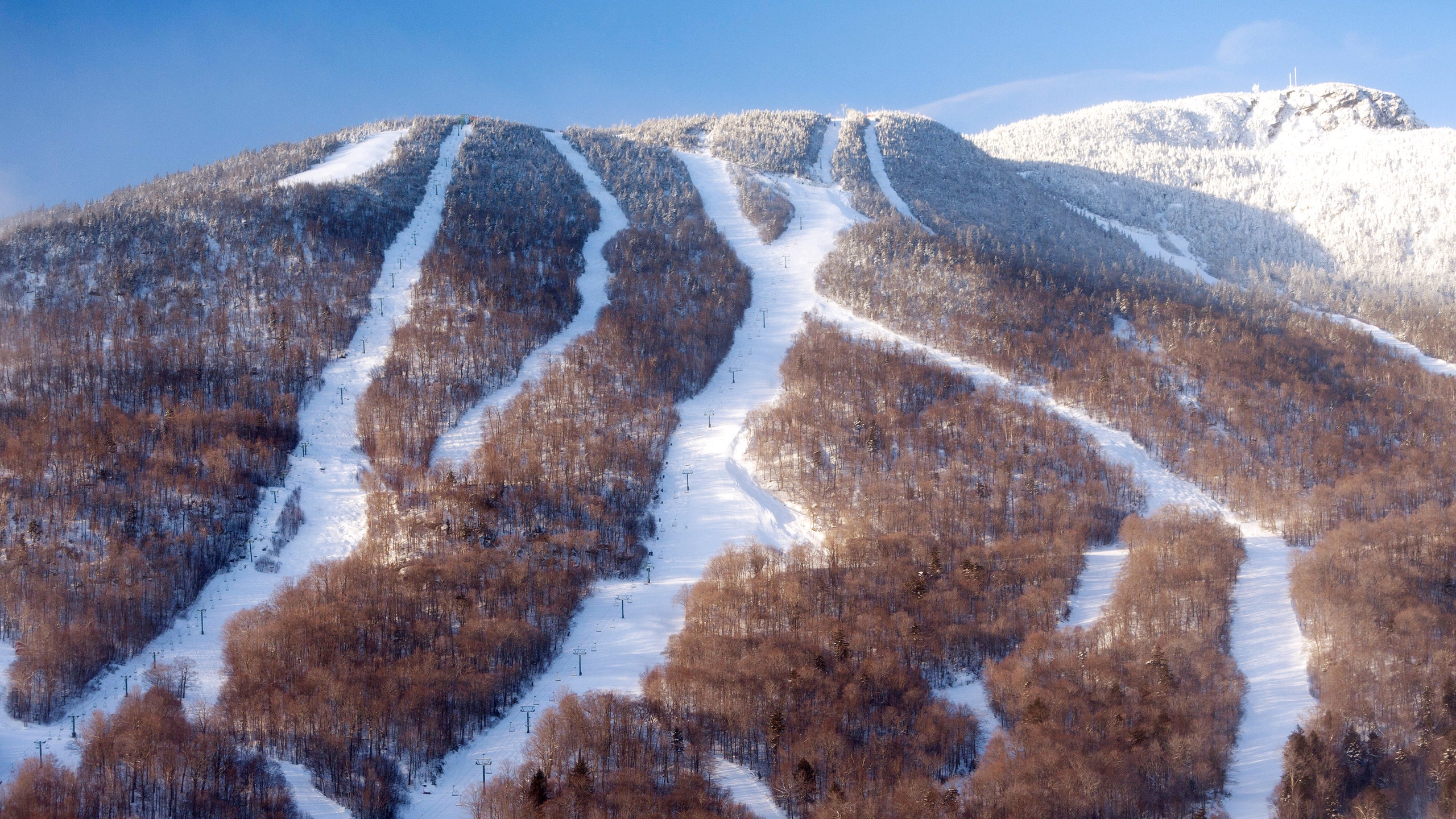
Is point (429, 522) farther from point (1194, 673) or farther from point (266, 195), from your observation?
point (266, 195)

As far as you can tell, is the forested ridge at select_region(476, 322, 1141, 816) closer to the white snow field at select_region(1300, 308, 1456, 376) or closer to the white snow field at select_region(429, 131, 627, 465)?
the white snow field at select_region(429, 131, 627, 465)

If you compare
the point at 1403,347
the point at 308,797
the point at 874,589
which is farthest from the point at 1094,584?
the point at 1403,347

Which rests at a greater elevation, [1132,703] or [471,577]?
[471,577]

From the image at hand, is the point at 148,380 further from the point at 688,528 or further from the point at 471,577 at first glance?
the point at 688,528

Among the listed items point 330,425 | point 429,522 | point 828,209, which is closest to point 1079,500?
point 429,522

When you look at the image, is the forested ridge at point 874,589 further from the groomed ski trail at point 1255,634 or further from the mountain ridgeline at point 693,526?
the groomed ski trail at point 1255,634

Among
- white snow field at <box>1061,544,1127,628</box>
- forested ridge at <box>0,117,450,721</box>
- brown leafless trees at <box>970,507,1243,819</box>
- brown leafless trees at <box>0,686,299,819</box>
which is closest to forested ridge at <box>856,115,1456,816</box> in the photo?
brown leafless trees at <box>970,507,1243,819</box>
